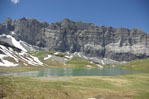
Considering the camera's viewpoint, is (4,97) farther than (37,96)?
No

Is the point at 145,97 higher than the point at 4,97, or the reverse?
the point at 4,97

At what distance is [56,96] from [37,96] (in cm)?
392

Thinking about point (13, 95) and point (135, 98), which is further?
point (135, 98)

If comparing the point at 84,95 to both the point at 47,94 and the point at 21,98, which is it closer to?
the point at 47,94

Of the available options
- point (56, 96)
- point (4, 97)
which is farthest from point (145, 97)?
point (4, 97)

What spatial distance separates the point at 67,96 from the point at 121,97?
12364mm

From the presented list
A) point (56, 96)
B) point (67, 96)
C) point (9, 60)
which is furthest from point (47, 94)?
point (9, 60)

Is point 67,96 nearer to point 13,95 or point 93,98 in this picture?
point 93,98

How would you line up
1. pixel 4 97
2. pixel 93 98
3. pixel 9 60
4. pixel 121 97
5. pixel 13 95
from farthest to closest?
pixel 9 60, pixel 121 97, pixel 93 98, pixel 13 95, pixel 4 97

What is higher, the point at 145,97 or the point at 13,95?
the point at 13,95

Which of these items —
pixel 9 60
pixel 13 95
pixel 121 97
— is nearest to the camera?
pixel 13 95

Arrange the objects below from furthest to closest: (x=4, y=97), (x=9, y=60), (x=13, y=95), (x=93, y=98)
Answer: (x=9, y=60) < (x=93, y=98) < (x=13, y=95) < (x=4, y=97)

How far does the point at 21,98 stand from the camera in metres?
25.5

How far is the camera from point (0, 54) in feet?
547
